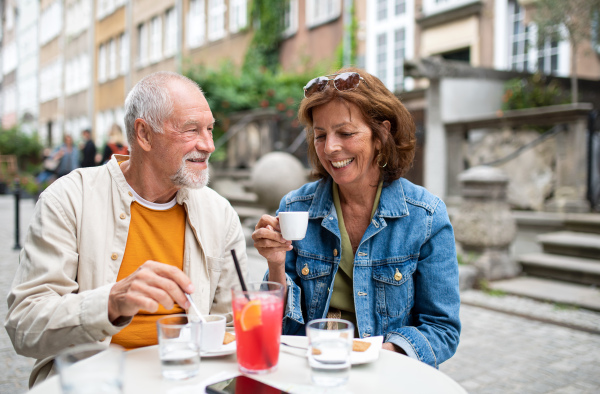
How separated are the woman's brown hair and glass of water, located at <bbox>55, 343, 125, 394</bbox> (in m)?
1.47

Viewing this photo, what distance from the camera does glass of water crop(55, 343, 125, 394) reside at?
1208mm


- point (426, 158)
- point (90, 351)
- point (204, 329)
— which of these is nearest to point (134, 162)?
point (204, 329)

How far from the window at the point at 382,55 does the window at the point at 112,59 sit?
19.1 m

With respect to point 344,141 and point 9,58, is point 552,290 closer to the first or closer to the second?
point 344,141

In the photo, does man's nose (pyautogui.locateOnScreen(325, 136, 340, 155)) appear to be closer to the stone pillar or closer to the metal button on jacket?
the metal button on jacket

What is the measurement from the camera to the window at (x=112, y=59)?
97.9 feet

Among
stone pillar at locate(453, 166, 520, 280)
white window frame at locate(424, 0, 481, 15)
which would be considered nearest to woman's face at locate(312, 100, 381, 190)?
stone pillar at locate(453, 166, 520, 280)

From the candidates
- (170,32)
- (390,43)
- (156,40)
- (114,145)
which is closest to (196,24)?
(170,32)

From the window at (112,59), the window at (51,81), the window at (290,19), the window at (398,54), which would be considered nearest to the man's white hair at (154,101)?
the window at (398,54)

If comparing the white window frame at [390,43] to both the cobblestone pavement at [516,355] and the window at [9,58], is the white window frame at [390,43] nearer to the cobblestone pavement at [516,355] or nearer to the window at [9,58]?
the cobblestone pavement at [516,355]

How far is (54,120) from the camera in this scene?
3569cm

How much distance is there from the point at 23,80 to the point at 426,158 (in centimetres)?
4065

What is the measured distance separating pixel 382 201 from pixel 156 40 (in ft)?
84.6

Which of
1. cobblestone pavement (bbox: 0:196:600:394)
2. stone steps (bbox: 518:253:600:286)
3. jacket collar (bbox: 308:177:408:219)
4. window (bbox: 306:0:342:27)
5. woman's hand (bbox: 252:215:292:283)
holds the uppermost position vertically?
window (bbox: 306:0:342:27)
